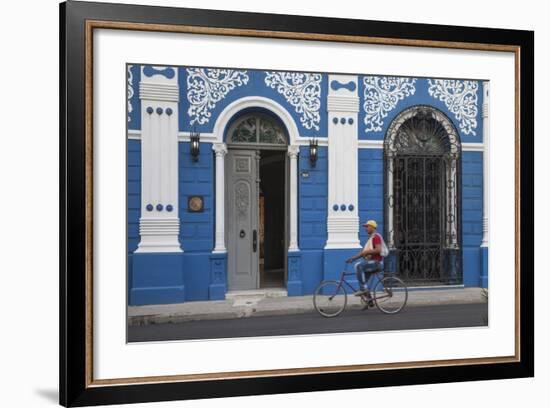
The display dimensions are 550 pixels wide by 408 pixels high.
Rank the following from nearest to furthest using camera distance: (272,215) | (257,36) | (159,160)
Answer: (257,36) → (159,160) → (272,215)

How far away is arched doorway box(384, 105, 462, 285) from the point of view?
213 inches

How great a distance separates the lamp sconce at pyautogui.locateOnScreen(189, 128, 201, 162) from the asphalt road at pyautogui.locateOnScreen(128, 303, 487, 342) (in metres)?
1.53

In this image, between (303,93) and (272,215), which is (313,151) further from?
(272,215)

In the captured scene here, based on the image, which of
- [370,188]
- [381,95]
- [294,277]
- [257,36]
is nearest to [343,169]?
[370,188]

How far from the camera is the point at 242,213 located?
5941 mm

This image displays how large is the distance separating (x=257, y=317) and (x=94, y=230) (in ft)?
4.87

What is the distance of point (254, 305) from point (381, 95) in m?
2.17

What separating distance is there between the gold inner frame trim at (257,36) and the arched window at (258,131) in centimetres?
191

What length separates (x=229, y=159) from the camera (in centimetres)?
606

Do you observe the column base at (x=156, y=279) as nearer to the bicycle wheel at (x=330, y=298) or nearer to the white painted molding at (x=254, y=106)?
the bicycle wheel at (x=330, y=298)

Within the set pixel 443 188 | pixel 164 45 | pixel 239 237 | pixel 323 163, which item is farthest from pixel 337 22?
pixel 239 237

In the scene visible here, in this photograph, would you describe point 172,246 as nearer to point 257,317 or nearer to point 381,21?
point 257,317

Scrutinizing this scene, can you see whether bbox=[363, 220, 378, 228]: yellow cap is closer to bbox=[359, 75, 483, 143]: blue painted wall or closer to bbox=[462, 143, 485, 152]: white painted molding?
bbox=[359, 75, 483, 143]: blue painted wall

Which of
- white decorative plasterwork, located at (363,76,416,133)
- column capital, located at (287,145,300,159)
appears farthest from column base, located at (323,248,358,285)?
Result: white decorative plasterwork, located at (363,76,416,133)
